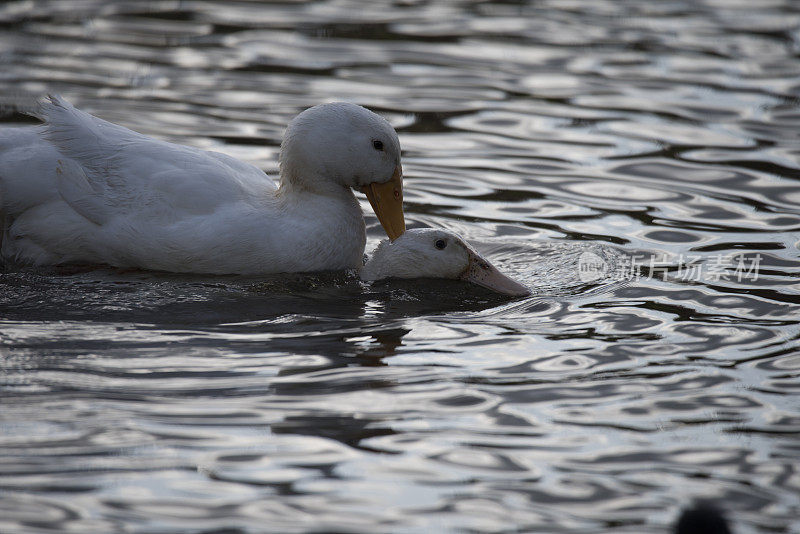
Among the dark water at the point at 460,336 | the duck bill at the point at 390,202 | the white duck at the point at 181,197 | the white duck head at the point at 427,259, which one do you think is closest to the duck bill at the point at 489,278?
the white duck head at the point at 427,259

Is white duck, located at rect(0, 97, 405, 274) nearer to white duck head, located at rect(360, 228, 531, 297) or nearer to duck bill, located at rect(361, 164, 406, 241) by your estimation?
duck bill, located at rect(361, 164, 406, 241)

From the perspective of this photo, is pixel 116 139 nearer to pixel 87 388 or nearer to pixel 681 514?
pixel 87 388

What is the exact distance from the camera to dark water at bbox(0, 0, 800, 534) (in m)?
4.10

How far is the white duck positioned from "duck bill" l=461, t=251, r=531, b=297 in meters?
0.70

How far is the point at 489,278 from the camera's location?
21.3ft

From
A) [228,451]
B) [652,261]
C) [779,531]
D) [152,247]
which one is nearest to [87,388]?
[228,451]

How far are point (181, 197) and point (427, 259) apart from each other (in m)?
1.47

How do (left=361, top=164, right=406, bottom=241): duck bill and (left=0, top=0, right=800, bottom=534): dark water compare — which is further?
(left=361, top=164, right=406, bottom=241): duck bill

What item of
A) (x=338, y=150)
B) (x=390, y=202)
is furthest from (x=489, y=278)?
(x=338, y=150)

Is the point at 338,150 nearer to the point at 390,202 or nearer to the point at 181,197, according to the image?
the point at 390,202

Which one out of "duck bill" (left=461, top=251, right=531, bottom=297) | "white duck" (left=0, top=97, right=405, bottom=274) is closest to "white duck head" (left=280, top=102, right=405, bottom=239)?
"white duck" (left=0, top=97, right=405, bottom=274)

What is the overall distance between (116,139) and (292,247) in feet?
4.04

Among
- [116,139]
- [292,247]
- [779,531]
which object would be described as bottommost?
[779,531]

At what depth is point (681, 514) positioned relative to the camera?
3.92m
